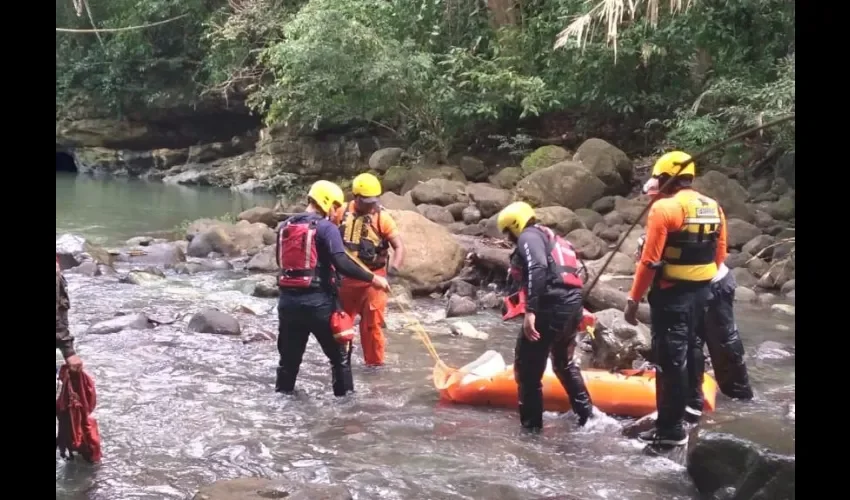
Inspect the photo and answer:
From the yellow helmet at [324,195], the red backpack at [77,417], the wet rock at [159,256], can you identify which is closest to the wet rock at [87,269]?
the wet rock at [159,256]

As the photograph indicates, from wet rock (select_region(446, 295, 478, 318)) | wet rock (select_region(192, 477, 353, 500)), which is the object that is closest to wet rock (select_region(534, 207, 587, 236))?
wet rock (select_region(446, 295, 478, 318))

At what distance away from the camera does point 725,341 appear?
5.30 metres

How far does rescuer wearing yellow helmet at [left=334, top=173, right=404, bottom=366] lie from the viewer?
6.12 meters

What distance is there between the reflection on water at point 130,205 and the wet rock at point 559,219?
7.29 metres

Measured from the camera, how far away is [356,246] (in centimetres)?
615

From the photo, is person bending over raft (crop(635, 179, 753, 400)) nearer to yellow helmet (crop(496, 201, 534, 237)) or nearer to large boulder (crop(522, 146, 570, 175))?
yellow helmet (crop(496, 201, 534, 237))

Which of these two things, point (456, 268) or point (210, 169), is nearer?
point (456, 268)

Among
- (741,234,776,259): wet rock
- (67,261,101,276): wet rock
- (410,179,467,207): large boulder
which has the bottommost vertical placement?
(67,261,101,276): wet rock

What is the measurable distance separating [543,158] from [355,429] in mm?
10612

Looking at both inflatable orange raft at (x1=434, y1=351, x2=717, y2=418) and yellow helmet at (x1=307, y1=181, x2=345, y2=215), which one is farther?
yellow helmet at (x1=307, y1=181, x2=345, y2=215)

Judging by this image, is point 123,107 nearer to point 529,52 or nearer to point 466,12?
point 466,12

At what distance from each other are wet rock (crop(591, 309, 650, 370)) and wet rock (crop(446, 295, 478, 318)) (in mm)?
2454
